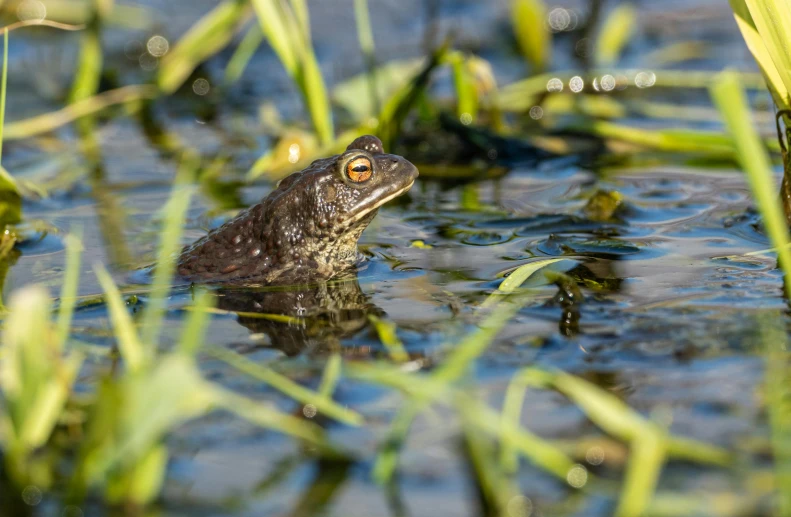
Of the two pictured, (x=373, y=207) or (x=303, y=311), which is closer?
(x=303, y=311)

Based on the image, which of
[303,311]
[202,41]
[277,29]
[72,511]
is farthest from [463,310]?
[202,41]

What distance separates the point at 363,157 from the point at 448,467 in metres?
2.79

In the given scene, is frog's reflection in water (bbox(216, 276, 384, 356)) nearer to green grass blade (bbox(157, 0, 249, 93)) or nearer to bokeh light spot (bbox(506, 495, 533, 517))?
bokeh light spot (bbox(506, 495, 533, 517))

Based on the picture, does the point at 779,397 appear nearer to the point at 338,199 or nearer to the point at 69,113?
the point at 338,199

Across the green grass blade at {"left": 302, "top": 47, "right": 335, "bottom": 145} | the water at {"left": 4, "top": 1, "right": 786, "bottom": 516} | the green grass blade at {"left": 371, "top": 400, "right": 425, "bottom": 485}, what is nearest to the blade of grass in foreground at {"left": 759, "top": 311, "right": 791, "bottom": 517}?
the water at {"left": 4, "top": 1, "right": 786, "bottom": 516}

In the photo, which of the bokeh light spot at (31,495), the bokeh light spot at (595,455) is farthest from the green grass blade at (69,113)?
the bokeh light spot at (595,455)

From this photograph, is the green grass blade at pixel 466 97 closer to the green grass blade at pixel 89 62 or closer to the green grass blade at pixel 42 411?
the green grass blade at pixel 89 62

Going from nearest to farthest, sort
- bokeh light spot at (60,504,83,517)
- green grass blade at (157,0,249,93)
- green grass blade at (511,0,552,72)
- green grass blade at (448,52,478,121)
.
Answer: bokeh light spot at (60,504,83,517) → green grass blade at (448,52,478,121) → green grass blade at (157,0,249,93) → green grass blade at (511,0,552,72)

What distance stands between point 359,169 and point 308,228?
48 centimetres

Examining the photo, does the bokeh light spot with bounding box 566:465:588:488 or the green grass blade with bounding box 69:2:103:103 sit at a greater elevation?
the green grass blade with bounding box 69:2:103:103

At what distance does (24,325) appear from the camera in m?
2.78

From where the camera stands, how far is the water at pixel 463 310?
3.14m

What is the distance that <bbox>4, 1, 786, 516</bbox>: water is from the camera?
3141 mm

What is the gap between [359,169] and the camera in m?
5.63
